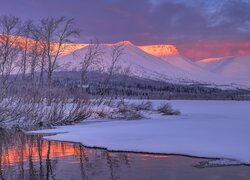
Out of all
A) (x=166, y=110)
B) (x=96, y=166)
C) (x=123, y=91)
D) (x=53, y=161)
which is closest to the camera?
(x=96, y=166)

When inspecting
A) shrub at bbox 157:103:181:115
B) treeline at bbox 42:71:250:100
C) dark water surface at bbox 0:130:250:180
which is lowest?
dark water surface at bbox 0:130:250:180

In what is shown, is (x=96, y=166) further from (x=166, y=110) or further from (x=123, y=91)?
(x=123, y=91)

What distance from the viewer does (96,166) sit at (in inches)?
569

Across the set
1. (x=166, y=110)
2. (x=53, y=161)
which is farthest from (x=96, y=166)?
(x=166, y=110)

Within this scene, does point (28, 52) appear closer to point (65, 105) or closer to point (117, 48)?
point (117, 48)

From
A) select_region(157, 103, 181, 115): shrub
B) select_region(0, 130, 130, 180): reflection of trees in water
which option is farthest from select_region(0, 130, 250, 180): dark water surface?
select_region(157, 103, 181, 115): shrub

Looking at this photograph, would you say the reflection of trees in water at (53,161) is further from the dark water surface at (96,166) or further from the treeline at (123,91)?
the treeline at (123,91)

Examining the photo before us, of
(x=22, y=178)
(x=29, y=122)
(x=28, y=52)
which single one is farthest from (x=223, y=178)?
(x=28, y=52)

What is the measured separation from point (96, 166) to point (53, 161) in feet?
6.14

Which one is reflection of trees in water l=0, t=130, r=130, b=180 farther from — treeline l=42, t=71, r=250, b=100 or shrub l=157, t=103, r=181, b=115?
shrub l=157, t=103, r=181, b=115

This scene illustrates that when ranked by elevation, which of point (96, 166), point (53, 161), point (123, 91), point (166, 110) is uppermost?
point (123, 91)

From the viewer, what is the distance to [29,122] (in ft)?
96.7

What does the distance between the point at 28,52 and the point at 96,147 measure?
35729mm

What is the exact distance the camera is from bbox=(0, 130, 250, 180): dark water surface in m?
12.7
